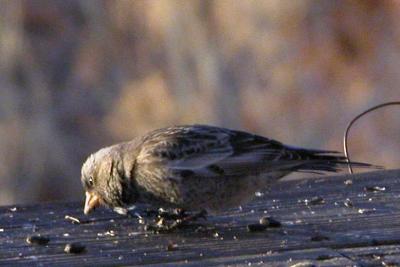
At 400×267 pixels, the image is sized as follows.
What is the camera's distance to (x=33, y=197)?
11969 mm

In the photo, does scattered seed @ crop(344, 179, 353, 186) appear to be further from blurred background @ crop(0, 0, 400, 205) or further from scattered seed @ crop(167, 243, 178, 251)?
blurred background @ crop(0, 0, 400, 205)

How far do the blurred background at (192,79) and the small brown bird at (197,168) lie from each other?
616 cm

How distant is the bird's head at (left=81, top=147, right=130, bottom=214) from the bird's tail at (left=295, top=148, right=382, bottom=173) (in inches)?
25.7

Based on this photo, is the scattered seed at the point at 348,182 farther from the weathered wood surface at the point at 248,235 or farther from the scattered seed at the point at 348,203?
the scattered seed at the point at 348,203

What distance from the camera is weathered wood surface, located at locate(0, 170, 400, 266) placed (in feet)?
14.0

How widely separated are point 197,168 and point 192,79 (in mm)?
6868

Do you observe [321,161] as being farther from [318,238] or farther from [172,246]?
[172,246]

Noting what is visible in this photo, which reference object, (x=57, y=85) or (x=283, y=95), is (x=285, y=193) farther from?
(x=57, y=85)

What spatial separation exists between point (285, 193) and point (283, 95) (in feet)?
21.8

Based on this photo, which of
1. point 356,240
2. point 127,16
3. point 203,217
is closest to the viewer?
point 356,240

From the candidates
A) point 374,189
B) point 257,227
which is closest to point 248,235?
point 257,227

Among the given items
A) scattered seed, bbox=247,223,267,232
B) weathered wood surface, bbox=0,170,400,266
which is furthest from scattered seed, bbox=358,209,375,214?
scattered seed, bbox=247,223,267,232

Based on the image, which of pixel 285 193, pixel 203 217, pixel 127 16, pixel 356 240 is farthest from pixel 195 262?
pixel 127 16

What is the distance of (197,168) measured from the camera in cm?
512
